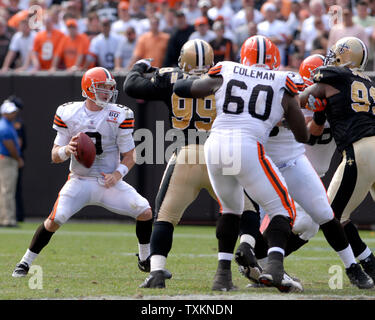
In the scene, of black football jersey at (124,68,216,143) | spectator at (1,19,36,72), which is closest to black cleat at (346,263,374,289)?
black football jersey at (124,68,216,143)

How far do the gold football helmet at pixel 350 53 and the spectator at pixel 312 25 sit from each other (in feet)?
18.5

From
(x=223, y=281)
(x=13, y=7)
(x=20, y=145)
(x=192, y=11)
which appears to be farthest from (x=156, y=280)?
(x=13, y=7)

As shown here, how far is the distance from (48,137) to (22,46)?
177 cm

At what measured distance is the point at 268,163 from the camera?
5559 mm

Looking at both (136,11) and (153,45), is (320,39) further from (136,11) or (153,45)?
(136,11)

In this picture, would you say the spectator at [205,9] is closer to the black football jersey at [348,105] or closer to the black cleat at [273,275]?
the black football jersey at [348,105]

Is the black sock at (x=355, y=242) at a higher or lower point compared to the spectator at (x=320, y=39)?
lower

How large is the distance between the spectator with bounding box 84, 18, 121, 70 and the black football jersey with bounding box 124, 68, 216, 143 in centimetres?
701

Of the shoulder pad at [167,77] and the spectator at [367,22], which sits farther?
the spectator at [367,22]

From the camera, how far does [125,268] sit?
7.39 metres

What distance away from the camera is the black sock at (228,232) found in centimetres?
577

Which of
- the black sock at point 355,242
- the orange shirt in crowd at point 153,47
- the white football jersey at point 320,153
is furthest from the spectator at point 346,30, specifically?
the black sock at point 355,242

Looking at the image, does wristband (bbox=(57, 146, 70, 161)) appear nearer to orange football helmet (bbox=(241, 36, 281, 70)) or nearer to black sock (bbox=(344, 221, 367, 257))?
orange football helmet (bbox=(241, 36, 281, 70))

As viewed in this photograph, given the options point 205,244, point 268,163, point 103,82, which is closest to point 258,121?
point 268,163
